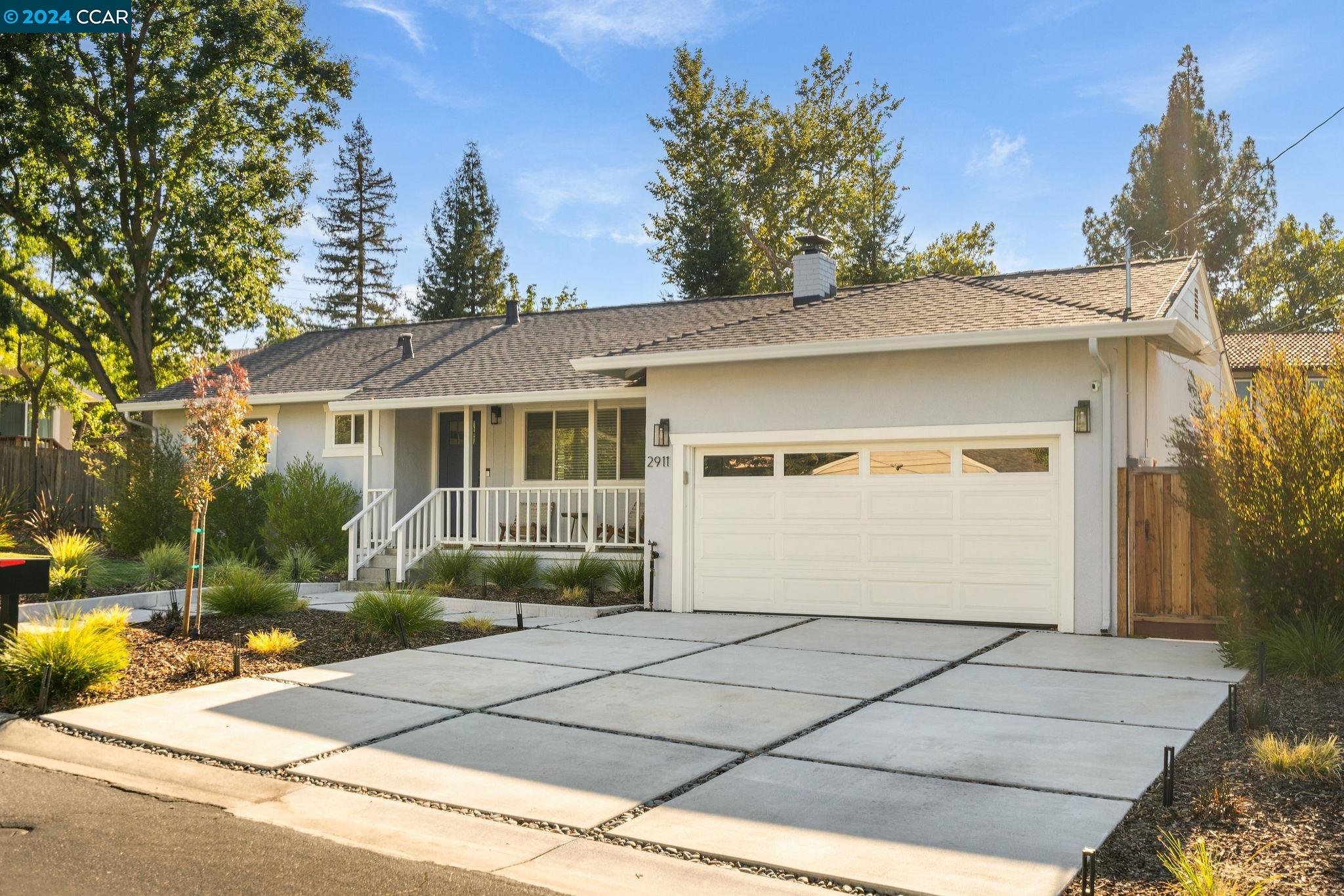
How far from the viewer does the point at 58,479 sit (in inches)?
887

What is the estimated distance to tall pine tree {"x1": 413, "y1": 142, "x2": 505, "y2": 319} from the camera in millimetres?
43875

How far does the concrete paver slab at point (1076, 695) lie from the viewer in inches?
281

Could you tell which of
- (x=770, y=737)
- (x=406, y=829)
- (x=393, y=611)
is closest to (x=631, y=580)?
(x=393, y=611)

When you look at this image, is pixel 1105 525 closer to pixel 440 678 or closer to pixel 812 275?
pixel 812 275

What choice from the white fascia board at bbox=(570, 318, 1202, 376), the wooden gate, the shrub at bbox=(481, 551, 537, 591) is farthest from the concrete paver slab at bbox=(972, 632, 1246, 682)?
the shrub at bbox=(481, 551, 537, 591)

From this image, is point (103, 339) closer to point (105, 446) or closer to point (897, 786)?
point (105, 446)

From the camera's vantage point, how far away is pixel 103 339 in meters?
30.1

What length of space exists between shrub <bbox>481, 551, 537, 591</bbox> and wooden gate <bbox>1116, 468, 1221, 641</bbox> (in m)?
7.67

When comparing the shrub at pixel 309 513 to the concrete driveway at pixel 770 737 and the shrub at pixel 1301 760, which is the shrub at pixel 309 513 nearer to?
the concrete driveway at pixel 770 737

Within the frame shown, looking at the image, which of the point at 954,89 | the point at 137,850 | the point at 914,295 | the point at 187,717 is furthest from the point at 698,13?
the point at 137,850

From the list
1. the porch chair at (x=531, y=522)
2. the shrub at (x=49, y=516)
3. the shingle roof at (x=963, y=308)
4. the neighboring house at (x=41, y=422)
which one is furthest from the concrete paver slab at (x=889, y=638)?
the neighboring house at (x=41, y=422)

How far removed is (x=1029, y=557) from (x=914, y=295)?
14.2ft

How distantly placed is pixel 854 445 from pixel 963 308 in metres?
2.21

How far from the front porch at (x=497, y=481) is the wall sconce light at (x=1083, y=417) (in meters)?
6.15
